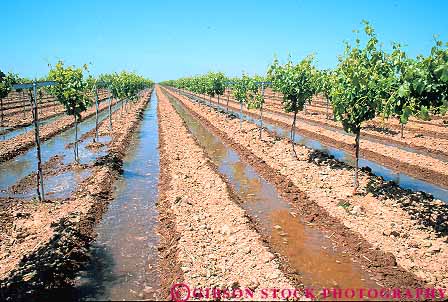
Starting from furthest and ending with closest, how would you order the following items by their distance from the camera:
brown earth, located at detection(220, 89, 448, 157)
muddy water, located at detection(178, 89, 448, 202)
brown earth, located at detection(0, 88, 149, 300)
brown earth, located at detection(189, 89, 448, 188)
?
brown earth, located at detection(220, 89, 448, 157)
brown earth, located at detection(189, 89, 448, 188)
muddy water, located at detection(178, 89, 448, 202)
brown earth, located at detection(0, 88, 149, 300)

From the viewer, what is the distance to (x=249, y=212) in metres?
12.0

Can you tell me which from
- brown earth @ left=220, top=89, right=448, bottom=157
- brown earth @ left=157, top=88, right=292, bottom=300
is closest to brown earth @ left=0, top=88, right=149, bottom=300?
brown earth @ left=157, top=88, right=292, bottom=300

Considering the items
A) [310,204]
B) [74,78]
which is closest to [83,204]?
[74,78]

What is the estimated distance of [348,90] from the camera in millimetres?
12273

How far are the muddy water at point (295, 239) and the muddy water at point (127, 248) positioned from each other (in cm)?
331

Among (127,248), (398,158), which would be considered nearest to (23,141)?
(127,248)

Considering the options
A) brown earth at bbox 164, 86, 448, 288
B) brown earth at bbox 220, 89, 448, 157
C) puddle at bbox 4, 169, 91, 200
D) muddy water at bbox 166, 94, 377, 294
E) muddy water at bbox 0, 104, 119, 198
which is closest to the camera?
muddy water at bbox 166, 94, 377, 294

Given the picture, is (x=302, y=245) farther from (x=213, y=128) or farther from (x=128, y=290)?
(x=213, y=128)

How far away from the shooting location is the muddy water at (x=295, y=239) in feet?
26.6

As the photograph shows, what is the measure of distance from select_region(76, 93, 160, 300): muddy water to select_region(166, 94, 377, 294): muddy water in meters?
3.31

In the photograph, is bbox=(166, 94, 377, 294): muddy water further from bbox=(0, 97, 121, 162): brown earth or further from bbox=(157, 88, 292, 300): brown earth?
bbox=(0, 97, 121, 162): brown earth

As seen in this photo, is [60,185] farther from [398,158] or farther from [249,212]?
[398,158]

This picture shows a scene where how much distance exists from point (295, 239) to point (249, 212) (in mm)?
2311

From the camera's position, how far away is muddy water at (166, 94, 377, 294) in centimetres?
811
